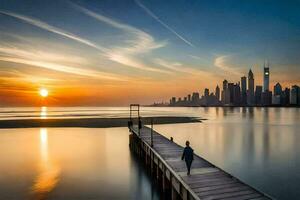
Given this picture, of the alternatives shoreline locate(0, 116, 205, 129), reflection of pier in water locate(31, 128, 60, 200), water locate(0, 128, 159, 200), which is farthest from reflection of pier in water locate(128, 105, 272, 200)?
shoreline locate(0, 116, 205, 129)

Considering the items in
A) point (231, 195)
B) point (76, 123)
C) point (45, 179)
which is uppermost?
point (231, 195)

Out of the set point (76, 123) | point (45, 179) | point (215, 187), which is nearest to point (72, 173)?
point (45, 179)

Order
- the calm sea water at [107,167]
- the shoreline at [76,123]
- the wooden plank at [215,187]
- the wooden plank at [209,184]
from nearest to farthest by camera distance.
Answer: the wooden plank at [215,187] < the wooden plank at [209,184] < the calm sea water at [107,167] < the shoreline at [76,123]

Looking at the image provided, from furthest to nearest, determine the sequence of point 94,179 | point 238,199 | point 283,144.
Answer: point 283,144 < point 94,179 < point 238,199

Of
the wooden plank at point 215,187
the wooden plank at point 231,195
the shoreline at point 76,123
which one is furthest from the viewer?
the shoreline at point 76,123

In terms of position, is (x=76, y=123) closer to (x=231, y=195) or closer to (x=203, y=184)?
(x=203, y=184)

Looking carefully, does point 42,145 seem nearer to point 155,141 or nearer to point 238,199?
point 155,141

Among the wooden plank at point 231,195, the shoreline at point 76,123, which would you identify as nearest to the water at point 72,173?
the wooden plank at point 231,195

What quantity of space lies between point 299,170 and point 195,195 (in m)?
19.2

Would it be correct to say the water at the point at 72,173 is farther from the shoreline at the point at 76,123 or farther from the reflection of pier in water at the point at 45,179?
the shoreline at the point at 76,123

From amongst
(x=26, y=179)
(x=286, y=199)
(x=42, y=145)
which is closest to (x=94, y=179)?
(x=26, y=179)

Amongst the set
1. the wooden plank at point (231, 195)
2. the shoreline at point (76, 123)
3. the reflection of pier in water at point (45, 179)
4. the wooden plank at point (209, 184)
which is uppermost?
the wooden plank at point (209, 184)

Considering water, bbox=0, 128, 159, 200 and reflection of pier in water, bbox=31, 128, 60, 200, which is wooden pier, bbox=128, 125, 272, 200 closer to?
water, bbox=0, 128, 159, 200

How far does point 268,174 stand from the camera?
81.2 ft
